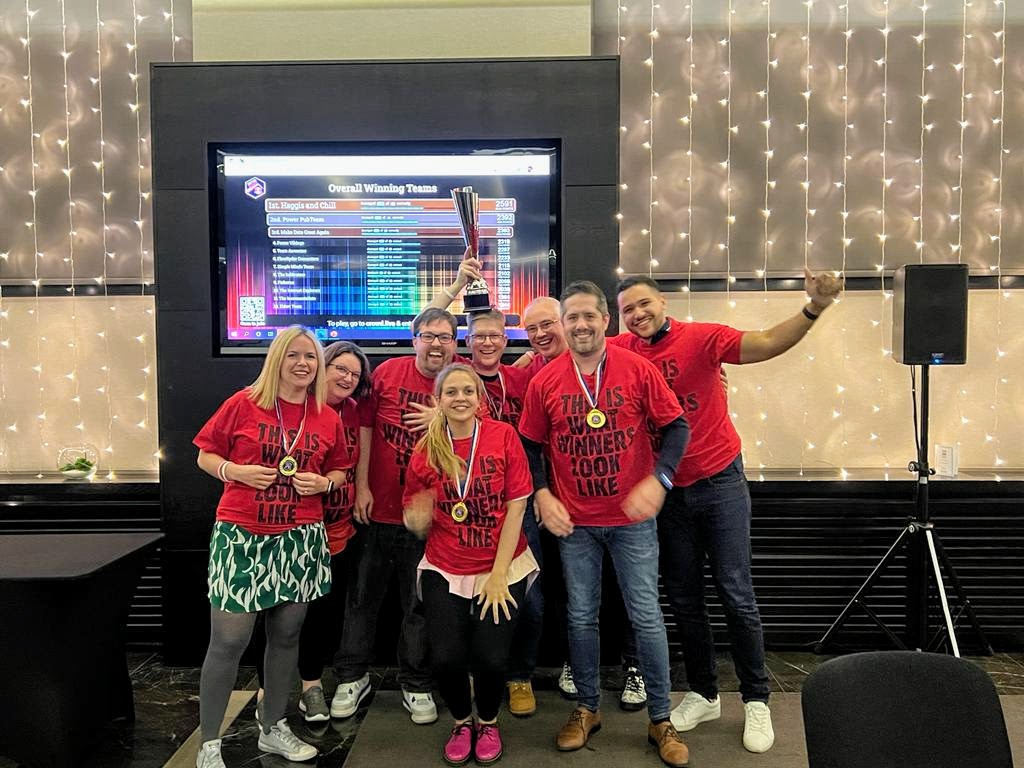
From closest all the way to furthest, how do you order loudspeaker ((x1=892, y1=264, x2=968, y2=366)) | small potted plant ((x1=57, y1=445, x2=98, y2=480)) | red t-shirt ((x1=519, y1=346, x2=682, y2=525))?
red t-shirt ((x1=519, y1=346, x2=682, y2=525))
loudspeaker ((x1=892, y1=264, x2=968, y2=366))
small potted plant ((x1=57, y1=445, x2=98, y2=480))

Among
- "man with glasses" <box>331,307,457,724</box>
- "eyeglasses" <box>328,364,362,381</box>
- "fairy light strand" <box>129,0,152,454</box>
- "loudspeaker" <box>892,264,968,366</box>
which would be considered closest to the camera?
"eyeglasses" <box>328,364,362,381</box>

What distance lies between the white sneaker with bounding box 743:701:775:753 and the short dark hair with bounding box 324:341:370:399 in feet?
6.41

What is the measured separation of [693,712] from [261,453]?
1.95 meters

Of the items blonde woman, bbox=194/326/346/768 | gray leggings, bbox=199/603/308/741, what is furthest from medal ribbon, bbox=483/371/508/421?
gray leggings, bbox=199/603/308/741

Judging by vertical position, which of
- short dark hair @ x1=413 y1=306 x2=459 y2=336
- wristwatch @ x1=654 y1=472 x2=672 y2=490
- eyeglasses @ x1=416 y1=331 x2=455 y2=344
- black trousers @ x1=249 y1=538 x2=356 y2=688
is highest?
short dark hair @ x1=413 y1=306 x2=459 y2=336

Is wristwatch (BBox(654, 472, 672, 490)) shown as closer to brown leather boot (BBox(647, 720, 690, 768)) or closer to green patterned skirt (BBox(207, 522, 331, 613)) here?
brown leather boot (BBox(647, 720, 690, 768))

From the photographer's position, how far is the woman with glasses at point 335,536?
2.79 meters

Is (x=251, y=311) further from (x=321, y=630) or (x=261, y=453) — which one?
(x=321, y=630)

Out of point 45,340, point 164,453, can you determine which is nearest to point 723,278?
point 164,453

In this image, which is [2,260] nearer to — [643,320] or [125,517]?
[125,517]

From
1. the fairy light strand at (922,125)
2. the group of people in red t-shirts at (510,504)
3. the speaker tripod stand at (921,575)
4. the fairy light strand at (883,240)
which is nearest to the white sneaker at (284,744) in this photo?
the group of people in red t-shirts at (510,504)

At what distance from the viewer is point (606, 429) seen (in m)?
2.49

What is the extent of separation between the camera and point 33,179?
4.22 meters

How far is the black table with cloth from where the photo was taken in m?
2.43
